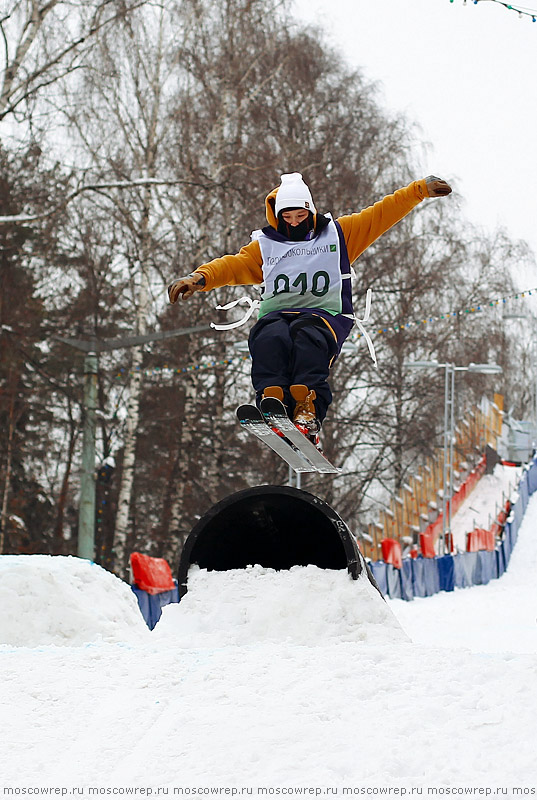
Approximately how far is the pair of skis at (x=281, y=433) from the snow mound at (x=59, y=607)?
4.78 feet

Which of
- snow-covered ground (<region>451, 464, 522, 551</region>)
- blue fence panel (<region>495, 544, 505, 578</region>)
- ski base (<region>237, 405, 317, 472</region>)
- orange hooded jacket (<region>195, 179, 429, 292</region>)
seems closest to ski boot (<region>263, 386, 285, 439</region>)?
ski base (<region>237, 405, 317, 472</region>)

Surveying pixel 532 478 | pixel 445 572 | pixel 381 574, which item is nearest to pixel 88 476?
pixel 381 574

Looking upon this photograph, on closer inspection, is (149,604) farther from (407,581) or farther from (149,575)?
(407,581)

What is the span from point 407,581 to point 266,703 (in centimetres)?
1501

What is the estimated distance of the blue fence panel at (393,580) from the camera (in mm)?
18000

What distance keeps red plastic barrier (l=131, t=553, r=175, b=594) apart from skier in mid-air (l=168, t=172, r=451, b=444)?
623 cm

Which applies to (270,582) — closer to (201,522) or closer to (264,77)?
(201,522)

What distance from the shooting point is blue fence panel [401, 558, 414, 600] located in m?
18.3

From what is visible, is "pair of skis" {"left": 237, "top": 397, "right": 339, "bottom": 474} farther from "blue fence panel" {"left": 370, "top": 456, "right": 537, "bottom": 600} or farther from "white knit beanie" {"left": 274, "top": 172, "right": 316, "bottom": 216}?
"blue fence panel" {"left": 370, "top": 456, "right": 537, "bottom": 600}

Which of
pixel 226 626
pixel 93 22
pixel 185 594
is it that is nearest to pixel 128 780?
pixel 226 626

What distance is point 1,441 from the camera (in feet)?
70.5

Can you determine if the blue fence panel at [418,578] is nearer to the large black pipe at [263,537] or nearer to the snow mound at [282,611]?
the large black pipe at [263,537]

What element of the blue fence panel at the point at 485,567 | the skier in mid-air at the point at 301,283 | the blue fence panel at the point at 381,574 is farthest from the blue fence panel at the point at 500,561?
the skier in mid-air at the point at 301,283

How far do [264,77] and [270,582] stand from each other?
18.9 m
